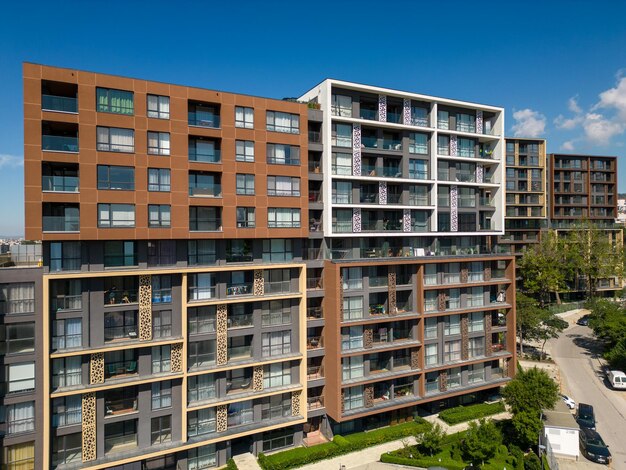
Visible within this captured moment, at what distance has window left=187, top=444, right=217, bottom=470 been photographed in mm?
30297

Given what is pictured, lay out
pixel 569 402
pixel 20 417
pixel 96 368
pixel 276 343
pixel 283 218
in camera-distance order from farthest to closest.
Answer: pixel 569 402, pixel 276 343, pixel 283 218, pixel 96 368, pixel 20 417

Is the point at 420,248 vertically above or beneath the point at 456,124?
beneath

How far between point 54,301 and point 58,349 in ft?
10.5

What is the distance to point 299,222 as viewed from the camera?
33.6 meters

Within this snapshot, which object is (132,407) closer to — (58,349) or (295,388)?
(58,349)

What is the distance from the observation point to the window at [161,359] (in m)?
28.9

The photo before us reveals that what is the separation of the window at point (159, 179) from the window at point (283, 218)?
802 cm

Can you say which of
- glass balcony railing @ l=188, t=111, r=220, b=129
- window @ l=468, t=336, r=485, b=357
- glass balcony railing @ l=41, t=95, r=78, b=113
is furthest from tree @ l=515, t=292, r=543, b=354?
glass balcony railing @ l=41, t=95, r=78, b=113

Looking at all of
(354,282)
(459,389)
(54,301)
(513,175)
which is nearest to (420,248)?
(354,282)

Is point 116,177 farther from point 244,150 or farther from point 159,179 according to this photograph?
point 244,150

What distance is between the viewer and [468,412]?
128 ft

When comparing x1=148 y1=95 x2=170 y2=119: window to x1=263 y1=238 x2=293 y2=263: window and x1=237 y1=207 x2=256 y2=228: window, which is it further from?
x1=263 y1=238 x2=293 y2=263: window

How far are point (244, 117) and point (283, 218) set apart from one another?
8.70 metres

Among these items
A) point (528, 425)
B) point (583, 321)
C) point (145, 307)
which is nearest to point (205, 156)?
point (145, 307)
